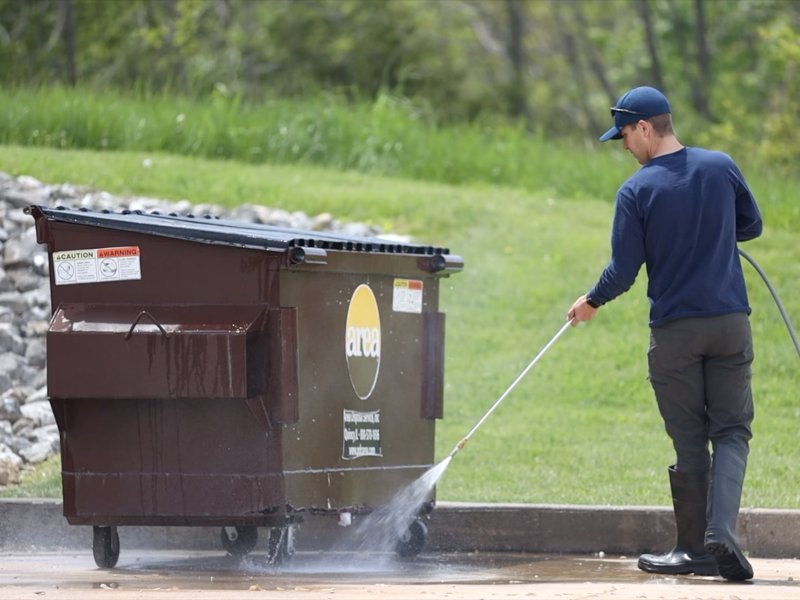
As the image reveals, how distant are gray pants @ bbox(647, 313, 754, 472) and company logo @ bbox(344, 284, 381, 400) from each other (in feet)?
4.44

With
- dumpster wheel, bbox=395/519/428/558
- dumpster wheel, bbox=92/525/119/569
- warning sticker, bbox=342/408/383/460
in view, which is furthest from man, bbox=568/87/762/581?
dumpster wheel, bbox=92/525/119/569

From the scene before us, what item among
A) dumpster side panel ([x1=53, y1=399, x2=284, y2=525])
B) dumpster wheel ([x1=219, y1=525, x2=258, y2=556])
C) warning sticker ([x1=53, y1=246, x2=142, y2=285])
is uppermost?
warning sticker ([x1=53, y1=246, x2=142, y2=285])

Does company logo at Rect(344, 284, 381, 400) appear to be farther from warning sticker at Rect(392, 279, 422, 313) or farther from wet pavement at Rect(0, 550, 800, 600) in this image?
wet pavement at Rect(0, 550, 800, 600)

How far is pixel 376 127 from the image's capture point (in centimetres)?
1738

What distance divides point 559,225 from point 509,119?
702 inches

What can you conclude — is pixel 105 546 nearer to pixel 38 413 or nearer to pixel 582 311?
pixel 582 311

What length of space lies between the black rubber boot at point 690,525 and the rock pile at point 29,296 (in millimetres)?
4090

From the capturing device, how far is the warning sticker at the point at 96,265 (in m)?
6.59

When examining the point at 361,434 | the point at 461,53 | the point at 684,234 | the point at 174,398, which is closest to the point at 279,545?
the point at 361,434

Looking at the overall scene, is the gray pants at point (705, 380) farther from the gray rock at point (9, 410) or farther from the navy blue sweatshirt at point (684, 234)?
the gray rock at point (9, 410)

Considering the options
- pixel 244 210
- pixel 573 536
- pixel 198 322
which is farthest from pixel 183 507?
pixel 244 210

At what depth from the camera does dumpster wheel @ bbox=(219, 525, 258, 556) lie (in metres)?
7.50

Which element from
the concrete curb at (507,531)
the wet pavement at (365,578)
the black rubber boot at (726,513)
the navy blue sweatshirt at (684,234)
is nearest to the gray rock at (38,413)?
the concrete curb at (507,531)

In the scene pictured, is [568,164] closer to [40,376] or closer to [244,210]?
[244,210]
